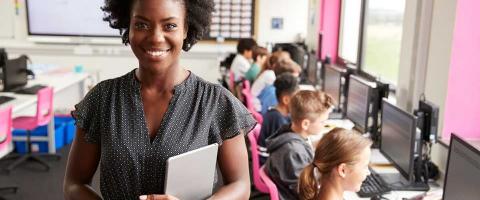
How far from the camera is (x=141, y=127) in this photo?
1.22 m

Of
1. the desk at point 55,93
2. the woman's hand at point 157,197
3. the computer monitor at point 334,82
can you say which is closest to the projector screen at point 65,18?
the desk at point 55,93

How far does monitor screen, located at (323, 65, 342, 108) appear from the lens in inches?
160

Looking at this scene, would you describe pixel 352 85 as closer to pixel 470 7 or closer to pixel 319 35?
pixel 470 7

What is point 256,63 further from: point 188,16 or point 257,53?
point 188,16

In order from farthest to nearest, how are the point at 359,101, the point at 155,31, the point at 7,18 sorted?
1. the point at 7,18
2. the point at 359,101
3. the point at 155,31

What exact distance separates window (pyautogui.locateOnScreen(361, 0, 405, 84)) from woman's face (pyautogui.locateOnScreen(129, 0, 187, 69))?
295 cm

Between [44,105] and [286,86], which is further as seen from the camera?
[44,105]

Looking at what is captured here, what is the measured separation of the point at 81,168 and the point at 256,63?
4487mm

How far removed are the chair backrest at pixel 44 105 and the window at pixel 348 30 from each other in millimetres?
3180

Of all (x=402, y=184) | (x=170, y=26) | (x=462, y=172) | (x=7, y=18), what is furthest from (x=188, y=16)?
(x=7, y=18)

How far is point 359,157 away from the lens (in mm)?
1864

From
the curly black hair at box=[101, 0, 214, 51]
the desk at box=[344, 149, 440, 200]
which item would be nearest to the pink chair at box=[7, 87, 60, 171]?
the desk at box=[344, 149, 440, 200]

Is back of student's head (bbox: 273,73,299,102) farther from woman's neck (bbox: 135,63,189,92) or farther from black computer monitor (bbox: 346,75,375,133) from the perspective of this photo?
woman's neck (bbox: 135,63,189,92)

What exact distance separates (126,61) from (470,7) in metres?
5.23
